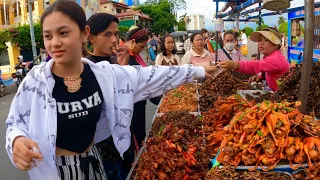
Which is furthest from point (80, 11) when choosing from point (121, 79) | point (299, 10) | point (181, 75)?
point (299, 10)

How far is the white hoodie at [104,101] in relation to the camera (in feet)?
5.79

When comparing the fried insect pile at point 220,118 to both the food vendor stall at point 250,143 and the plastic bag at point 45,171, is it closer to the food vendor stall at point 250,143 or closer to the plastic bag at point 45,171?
the food vendor stall at point 250,143

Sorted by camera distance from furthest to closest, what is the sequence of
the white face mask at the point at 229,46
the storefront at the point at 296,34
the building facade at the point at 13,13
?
the building facade at the point at 13,13, the storefront at the point at 296,34, the white face mask at the point at 229,46

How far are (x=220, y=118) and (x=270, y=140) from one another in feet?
2.98

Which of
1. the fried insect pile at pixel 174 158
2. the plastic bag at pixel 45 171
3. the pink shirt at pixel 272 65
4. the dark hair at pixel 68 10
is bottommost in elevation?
the fried insect pile at pixel 174 158

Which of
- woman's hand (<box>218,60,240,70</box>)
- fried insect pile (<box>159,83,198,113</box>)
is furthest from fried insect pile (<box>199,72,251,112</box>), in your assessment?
Result: woman's hand (<box>218,60,240,70</box>)

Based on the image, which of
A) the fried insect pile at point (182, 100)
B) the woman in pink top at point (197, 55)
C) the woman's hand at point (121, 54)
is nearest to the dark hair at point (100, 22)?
the woman's hand at point (121, 54)

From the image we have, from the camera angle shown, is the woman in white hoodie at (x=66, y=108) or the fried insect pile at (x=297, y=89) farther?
the fried insect pile at (x=297, y=89)

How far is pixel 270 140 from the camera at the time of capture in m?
2.00

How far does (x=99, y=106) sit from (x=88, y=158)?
34cm

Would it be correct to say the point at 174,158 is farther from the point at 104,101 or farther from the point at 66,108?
the point at 66,108

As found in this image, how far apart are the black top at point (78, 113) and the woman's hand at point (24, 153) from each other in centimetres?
25

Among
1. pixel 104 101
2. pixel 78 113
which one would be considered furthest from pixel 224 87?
pixel 78 113

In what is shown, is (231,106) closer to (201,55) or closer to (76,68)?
(76,68)
